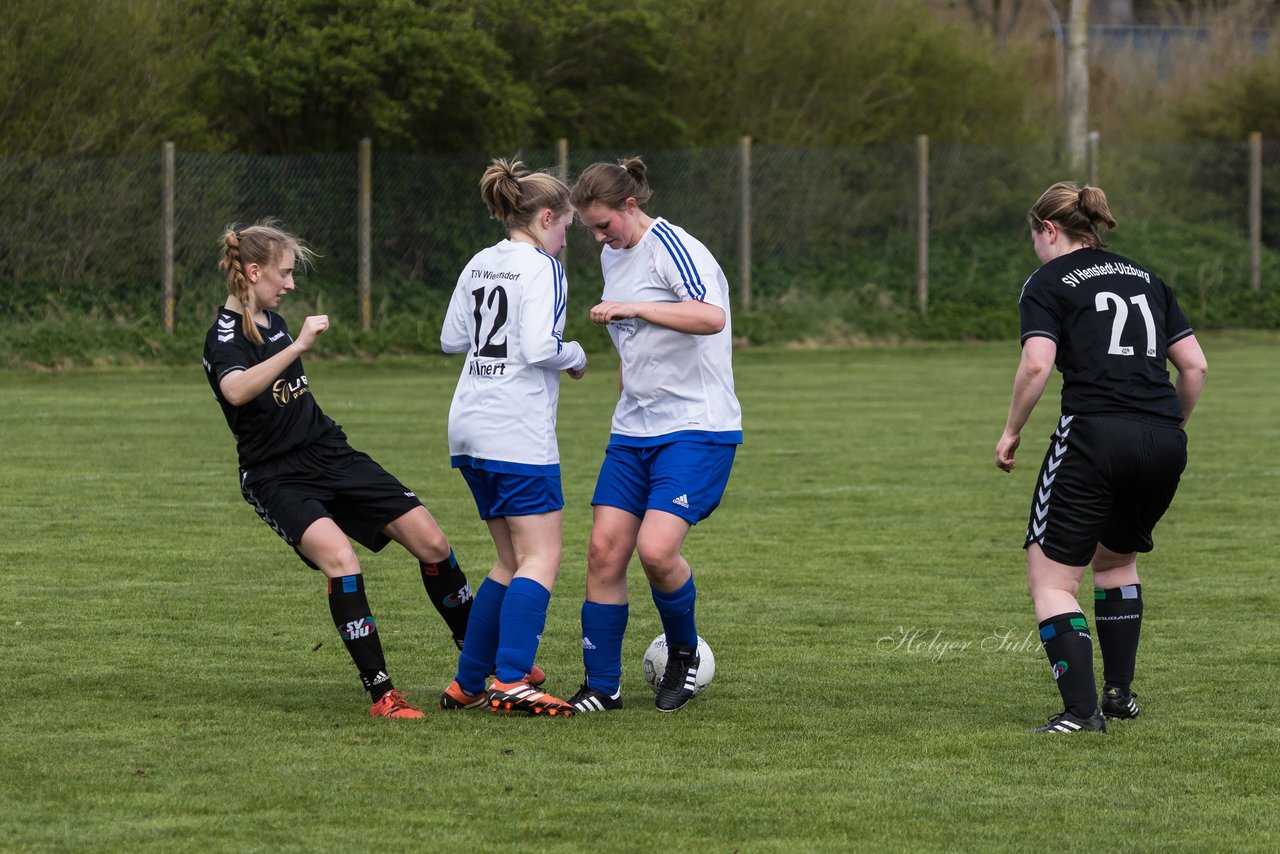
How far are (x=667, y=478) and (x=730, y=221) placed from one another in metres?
20.6

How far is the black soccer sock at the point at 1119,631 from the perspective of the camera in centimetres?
617

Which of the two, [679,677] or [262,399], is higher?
[262,399]

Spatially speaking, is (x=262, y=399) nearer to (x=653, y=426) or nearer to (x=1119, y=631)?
(x=653, y=426)

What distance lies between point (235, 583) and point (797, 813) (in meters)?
4.52

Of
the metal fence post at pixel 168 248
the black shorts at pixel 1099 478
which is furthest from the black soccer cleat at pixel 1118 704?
the metal fence post at pixel 168 248

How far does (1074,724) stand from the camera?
19.3 ft

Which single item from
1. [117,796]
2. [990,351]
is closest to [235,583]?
[117,796]

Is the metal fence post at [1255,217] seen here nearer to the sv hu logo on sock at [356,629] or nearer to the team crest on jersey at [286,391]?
the team crest on jersey at [286,391]

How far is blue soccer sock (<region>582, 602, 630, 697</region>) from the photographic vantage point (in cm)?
629

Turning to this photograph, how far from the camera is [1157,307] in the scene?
6.00 m

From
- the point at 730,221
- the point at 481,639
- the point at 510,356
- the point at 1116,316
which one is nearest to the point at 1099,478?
the point at 1116,316

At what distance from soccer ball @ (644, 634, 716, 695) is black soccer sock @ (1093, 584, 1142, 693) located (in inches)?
51.2

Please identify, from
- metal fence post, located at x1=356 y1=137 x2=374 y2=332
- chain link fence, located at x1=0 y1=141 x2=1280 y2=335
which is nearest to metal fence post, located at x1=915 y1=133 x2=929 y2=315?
chain link fence, located at x1=0 y1=141 x2=1280 y2=335

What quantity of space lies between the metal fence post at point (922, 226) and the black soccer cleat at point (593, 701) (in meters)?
22.1
